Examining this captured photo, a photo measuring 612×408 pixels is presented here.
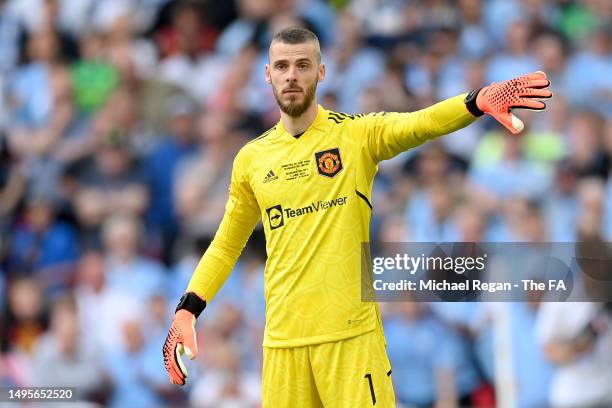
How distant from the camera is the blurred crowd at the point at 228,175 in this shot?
9.25 m

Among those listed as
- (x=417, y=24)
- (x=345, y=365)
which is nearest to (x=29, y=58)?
(x=417, y=24)

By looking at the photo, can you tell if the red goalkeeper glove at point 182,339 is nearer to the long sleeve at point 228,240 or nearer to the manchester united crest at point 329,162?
the long sleeve at point 228,240

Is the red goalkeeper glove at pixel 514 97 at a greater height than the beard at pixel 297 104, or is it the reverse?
the beard at pixel 297 104

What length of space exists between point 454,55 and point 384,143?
6611 mm

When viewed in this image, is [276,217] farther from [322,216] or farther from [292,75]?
[292,75]

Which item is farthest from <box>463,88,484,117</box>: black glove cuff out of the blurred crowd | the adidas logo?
the blurred crowd

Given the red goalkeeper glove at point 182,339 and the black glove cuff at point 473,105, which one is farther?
the red goalkeeper glove at point 182,339

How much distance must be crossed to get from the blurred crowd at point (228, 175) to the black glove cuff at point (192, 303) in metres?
3.60

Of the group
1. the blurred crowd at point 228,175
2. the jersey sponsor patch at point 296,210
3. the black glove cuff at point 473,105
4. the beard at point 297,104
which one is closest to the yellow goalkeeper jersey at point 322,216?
the jersey sponsor patch at point 296,210

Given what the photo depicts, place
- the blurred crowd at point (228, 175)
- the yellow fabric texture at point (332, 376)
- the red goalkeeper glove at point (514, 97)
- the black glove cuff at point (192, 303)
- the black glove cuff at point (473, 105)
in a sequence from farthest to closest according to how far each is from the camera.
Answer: the blurred crowd at point (228, 175)
the black glove cuff at point (192, 303)
the yellow fabric texture at point (332, 376)
the black glove cuff at point (473, 105)
the red goalkeeper glove at point (514, 97)

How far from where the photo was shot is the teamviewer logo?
5359mm

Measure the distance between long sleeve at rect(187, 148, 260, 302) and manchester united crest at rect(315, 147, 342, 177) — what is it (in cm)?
49

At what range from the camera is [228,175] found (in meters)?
11.2

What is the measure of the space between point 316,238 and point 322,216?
4.5 inches
